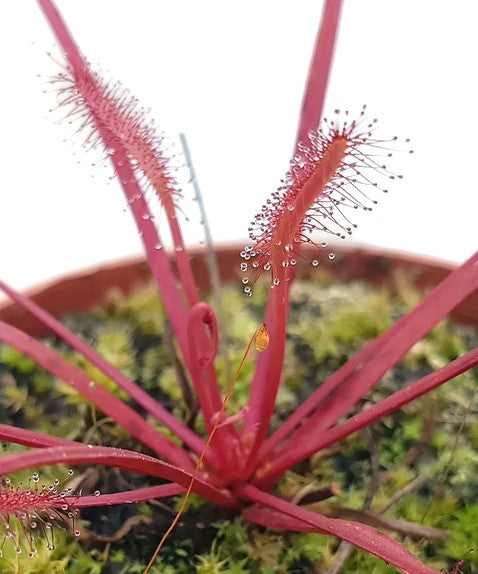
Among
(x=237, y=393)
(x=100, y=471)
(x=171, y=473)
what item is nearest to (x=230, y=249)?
(x=237, y=393)

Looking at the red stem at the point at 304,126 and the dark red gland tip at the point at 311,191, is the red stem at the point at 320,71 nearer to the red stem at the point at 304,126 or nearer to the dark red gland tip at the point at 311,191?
the red stem at the point at 304,126

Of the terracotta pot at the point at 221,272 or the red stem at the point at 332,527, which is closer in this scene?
the red stem at the point at 332,527

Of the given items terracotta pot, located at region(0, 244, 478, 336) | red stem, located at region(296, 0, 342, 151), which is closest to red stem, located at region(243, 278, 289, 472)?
red stem, located at region(296, 0, 342, 151)

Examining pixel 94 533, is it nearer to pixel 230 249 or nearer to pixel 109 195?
pixel 230 249

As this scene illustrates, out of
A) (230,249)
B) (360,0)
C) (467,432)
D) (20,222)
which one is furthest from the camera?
(20,222)

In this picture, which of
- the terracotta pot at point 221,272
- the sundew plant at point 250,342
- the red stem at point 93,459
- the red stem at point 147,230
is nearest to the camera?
the red stem at point 93,459

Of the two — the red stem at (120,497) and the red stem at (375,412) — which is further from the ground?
the red stem at (375,412)

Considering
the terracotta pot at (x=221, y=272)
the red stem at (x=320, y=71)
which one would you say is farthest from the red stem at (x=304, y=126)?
the terracotta pot at (x=221, y=272)
